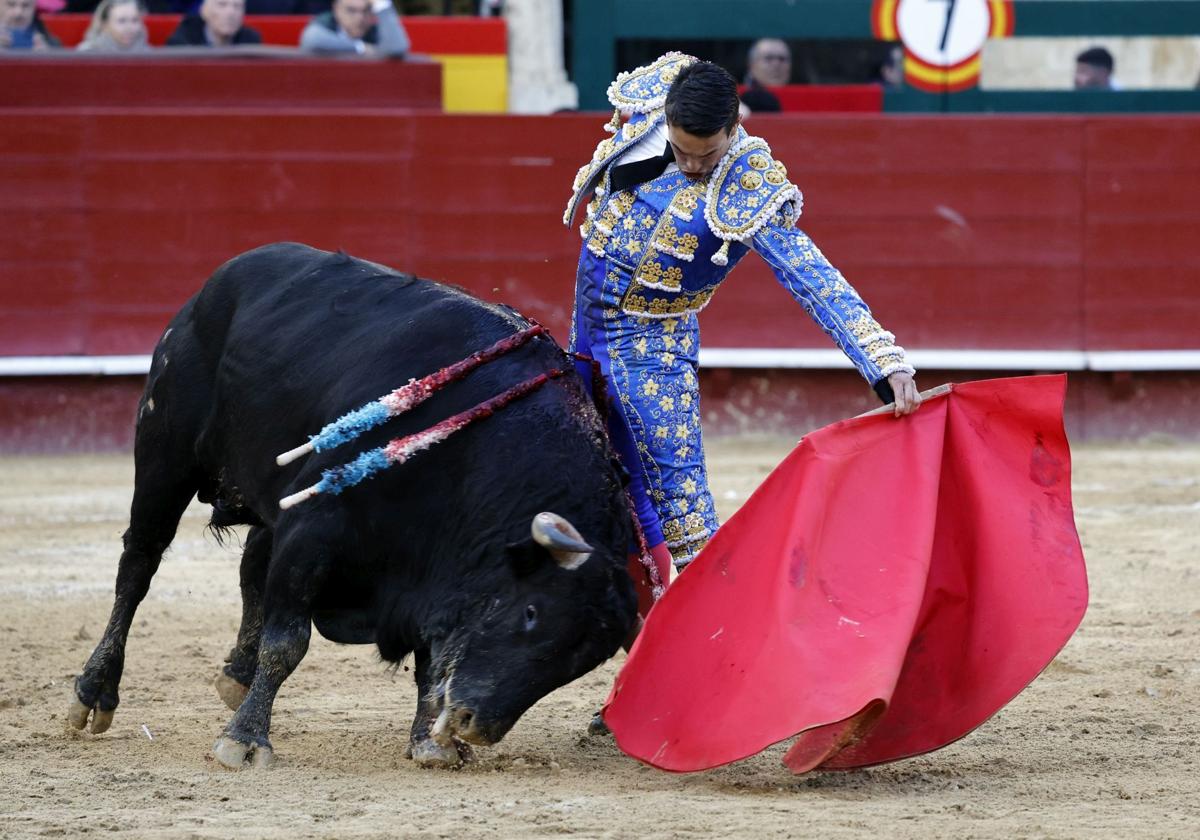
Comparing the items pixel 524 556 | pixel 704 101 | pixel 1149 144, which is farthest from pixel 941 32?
pixel 524 556

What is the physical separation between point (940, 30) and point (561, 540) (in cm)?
588

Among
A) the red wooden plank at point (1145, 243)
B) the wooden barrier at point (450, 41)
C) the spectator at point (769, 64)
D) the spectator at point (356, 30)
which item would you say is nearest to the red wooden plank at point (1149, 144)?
the red wooden plank at point (1145, 243)

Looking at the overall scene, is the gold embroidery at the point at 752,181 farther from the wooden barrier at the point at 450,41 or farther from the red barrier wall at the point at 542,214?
the wooden barrier at the point at 450,41

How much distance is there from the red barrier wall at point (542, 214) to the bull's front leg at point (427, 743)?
4.24m

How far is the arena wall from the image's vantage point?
24.2 ft

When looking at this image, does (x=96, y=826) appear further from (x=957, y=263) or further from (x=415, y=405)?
(x=957, y=263)

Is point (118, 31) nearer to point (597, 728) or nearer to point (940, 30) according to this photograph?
point (940, 30)

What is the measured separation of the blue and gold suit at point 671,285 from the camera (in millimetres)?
3166

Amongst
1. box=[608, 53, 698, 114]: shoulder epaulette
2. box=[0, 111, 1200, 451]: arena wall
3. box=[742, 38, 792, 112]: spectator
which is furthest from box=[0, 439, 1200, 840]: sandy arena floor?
box=[742, 38, 792, 112]: spectator

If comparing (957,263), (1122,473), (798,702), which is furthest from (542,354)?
(957,263)

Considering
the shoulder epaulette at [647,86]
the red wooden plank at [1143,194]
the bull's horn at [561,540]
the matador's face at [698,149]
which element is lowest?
the red wooden plank at [1143,194]

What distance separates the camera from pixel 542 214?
7.50 metres

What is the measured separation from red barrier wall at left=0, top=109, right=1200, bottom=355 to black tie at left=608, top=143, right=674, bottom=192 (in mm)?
4141

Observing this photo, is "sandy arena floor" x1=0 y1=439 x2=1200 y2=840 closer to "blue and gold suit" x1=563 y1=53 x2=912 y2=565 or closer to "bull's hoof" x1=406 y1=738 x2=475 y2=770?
"bull's hoof" x1=406 y1=738 x2=475 y2=770
